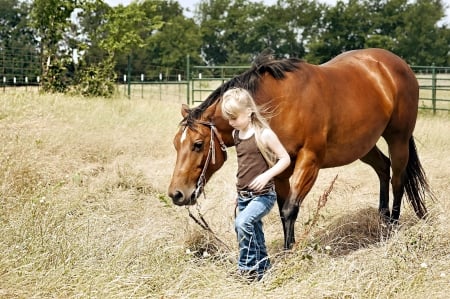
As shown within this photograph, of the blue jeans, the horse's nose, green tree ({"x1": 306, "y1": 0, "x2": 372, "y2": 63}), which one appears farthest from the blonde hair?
green tree ({"x1": 306, "y1": 0, "x2": 372, "y2": 63})

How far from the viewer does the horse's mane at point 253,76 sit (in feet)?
13.1

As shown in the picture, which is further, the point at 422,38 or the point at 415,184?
the point at 422,38

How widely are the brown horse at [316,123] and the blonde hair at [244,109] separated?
0.29 meters

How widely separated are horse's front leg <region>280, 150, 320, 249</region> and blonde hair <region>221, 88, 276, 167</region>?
0.55 metres

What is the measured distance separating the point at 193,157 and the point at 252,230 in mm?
633

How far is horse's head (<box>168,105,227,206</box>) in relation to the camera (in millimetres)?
3824

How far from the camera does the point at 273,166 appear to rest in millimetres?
3643

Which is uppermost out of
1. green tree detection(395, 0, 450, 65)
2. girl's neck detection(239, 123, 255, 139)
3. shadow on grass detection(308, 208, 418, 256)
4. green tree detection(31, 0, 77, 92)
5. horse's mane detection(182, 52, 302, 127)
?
green tree detection(395, 0, 450, 65)

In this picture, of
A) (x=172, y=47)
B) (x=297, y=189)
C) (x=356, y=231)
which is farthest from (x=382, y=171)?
(x=172, y=47)

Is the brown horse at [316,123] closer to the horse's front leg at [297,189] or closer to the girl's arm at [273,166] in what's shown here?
the horse's front leg at [297,189]

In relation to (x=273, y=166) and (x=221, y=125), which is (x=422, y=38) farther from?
(x=273, y=166)

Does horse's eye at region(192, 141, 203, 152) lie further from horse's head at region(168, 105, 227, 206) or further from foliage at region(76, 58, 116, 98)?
foliage at region(76, 58, 116, 98)

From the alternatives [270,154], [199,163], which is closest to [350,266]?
[270,154]

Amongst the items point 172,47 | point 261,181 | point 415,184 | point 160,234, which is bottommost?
point 160,234
